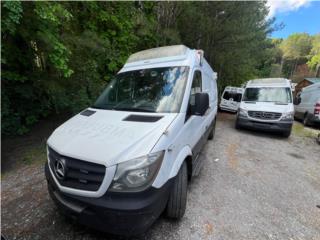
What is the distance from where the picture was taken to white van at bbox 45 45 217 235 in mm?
→ 1725

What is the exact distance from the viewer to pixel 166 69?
3002 millimetres

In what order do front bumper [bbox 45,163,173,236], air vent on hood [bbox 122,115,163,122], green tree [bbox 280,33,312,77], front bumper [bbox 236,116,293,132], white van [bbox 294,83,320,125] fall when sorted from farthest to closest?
green tree [bbox 280,33,312,77]
white van [bbox 294,83,320,125]
front bumper [bbox 236,116,293,132]
air vent on hood [bbox 122,115,163,122]
front bumper [bbox 45,163,173,236]

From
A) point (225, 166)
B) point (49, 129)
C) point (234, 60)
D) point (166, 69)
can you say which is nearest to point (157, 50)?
point (166, 69)

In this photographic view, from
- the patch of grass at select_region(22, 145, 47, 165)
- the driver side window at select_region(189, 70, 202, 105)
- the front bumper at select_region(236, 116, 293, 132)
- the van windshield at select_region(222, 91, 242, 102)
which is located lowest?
the patch of grass at select_region(22, 145, 47, 165)

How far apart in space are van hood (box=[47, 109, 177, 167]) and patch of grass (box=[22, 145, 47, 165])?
2.43 meters

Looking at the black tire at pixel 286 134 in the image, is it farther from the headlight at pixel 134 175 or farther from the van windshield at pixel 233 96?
the headlight at pixel 134 175

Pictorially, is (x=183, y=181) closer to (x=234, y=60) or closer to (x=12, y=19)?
(x=12, y=19)

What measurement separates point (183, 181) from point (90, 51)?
189 inches

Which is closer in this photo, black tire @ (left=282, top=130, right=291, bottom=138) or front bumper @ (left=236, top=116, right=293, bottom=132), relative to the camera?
front bumper @ (left=236, top=116, right=293, bottom=132)

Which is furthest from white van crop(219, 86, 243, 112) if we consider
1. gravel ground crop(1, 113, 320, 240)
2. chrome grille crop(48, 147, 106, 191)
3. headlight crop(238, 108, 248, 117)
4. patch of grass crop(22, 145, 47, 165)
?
chrome grille crop(48, 147, 106, 191)

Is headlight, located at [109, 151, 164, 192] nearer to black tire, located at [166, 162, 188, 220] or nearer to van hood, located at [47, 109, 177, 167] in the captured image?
van hood, located at [47, 109, 177, 167]

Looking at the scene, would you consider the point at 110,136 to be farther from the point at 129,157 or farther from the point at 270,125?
the point at 270,125

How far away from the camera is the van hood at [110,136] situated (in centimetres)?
177

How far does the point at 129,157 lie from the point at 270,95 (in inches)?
295
